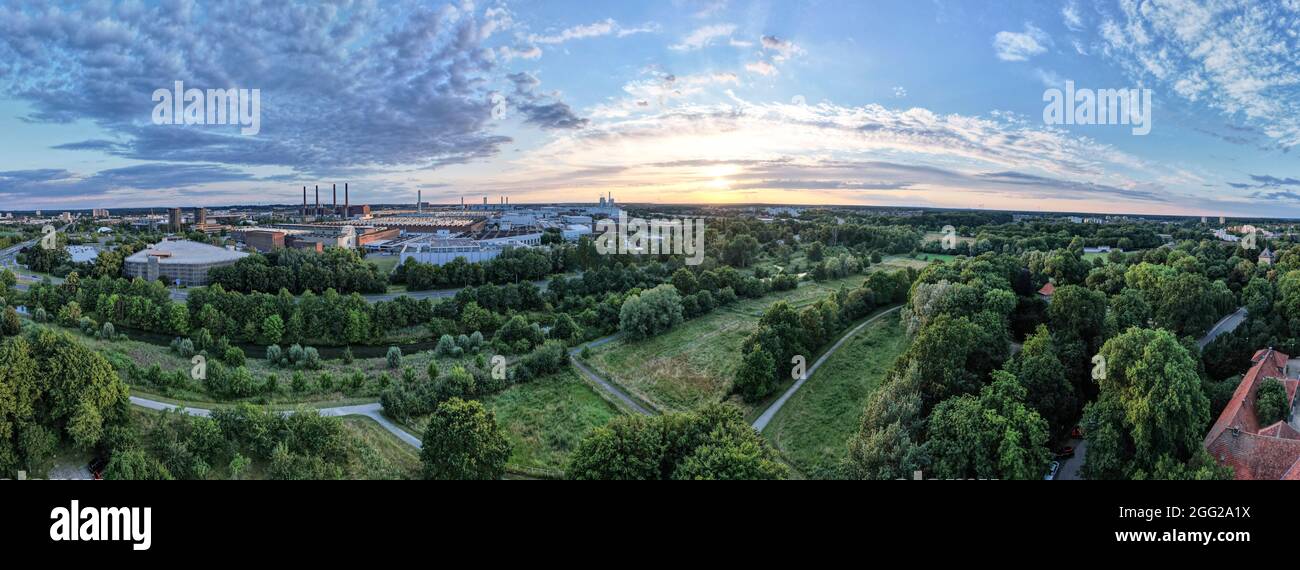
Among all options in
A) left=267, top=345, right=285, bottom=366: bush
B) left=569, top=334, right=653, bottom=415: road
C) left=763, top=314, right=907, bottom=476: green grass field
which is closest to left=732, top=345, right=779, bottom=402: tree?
left=763, top=314, right=907, bottom=476: green grass field

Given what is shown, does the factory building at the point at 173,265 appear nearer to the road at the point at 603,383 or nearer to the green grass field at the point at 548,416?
the road at the point at 603,383

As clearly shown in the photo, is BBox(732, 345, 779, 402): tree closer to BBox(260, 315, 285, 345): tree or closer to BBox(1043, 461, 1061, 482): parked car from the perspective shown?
BBox(1043, 461, 1061, 482): parked car

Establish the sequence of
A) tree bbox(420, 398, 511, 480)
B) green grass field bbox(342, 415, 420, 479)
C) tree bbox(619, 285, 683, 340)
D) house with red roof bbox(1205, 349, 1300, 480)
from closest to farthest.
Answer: house with red roof bbox(1205, 349, 1300, 480) < tree bbox(420, 398, 511, 480) < green grass field bbox(342, 415, 420, 479) < tree bbox(619, 285, 683, 340)

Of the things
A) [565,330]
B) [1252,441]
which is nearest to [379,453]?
[565,330]

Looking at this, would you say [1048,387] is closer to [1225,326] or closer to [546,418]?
[546,418]

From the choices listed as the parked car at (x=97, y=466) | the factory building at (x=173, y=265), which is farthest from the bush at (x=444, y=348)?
the factory building at (x=173, y=265)
